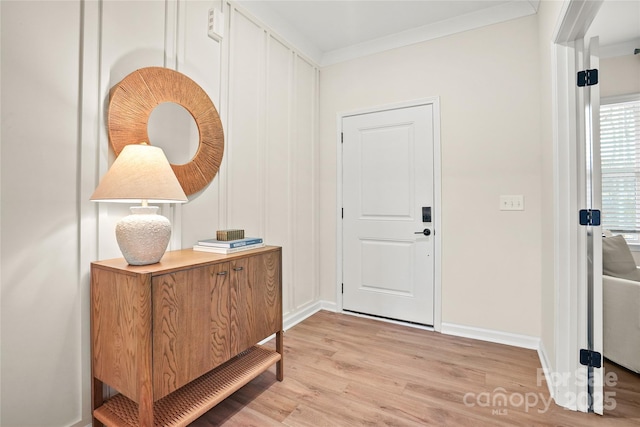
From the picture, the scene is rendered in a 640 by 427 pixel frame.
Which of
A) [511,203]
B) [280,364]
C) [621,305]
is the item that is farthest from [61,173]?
[621,305]

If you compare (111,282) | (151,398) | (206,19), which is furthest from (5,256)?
(206,19)

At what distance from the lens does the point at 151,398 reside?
1.21 metres

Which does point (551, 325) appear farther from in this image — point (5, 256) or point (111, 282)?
point (5, 256)

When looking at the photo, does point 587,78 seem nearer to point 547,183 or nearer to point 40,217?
point 547,183

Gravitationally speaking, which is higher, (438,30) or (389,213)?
(438,30)

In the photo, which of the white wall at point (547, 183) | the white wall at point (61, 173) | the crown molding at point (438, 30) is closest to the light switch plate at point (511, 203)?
the white wall at point (547, 183)

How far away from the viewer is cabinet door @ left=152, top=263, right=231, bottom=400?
125cm

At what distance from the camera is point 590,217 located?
152 centimetres

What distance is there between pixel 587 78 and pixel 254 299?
210 cm

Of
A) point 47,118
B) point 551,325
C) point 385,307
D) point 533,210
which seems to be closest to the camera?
point 47,118

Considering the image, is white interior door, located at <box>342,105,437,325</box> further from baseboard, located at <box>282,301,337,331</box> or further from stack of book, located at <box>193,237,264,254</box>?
stack of book, located at <box>193,237,264,254</box>

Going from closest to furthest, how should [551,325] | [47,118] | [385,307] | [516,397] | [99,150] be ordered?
[47,118], [99,150], [516,397], [551,325], [385,307]

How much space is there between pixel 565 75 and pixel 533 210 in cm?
104

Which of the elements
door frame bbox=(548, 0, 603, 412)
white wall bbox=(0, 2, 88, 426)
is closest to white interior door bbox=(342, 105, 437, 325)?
door frame bbox=(548, 0, 603, 412)
